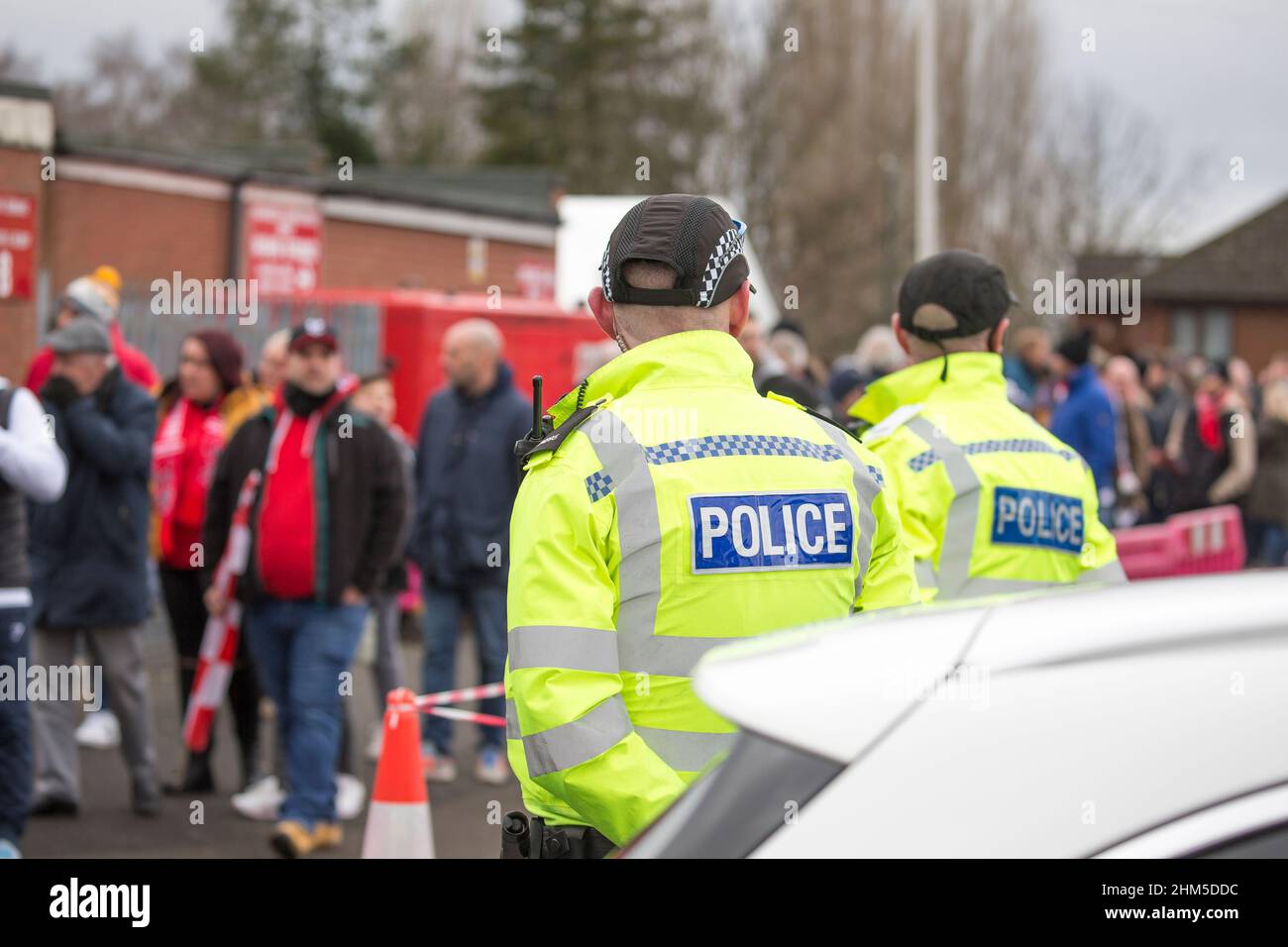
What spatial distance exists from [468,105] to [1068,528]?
47069 mm

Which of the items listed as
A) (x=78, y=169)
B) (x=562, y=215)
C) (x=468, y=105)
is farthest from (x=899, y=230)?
(x=78, y=169)

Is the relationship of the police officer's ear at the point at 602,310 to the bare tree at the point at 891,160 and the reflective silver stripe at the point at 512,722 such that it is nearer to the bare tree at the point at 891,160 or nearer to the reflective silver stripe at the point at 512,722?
the reflective silver stripe at the point at 512,722

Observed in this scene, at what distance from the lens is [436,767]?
8.28 metres

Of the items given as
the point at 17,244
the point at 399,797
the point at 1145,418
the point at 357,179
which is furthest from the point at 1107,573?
the point at 357,179

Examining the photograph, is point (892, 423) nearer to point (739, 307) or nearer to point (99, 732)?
point (739, 307)

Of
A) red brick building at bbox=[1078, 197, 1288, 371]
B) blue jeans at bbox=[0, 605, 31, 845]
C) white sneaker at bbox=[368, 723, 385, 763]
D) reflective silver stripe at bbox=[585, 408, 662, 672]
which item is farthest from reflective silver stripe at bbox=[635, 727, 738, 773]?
red brick building at bbox=[1078, 197, 1288, 371]

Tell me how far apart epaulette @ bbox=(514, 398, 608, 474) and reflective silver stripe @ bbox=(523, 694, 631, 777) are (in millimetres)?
408

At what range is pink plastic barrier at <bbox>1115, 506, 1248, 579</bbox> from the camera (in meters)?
8.57

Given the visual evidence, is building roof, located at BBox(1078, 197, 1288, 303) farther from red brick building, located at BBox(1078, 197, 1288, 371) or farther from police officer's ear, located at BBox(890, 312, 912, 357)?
police officer's ear, located at BBox(890, 312, 912, 357)

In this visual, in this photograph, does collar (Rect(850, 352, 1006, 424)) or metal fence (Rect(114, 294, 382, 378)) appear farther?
metal fence (Rect(114, 294, 382, 378))

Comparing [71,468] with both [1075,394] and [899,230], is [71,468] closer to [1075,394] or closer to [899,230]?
[1075,394]

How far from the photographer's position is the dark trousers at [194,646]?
7.95 metres

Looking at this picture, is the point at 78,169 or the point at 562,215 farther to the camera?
the point at 562,215
